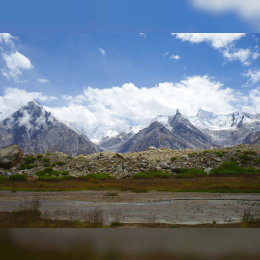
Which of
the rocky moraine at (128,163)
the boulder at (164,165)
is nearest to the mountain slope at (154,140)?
the rocky moraine at (128,163)

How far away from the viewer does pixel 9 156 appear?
1647 centimetres

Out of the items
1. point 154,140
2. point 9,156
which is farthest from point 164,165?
point 154,140

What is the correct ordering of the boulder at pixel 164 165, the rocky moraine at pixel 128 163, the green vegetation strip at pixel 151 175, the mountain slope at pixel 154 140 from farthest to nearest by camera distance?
the mountain slope at pixel 154 140 → the boulder at pixel 164 165 → the rocky moraine at pixel 128 163 → the green vegetation strip at pixel 151 175

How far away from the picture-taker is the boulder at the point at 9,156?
1620 cm

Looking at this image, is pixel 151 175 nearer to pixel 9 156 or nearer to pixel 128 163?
pixel 128 163

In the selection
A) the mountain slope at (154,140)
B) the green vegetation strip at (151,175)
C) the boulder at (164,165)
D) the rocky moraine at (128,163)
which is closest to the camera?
the green vegetation strip at (151,175)

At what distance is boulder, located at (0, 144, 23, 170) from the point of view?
16.2 metres

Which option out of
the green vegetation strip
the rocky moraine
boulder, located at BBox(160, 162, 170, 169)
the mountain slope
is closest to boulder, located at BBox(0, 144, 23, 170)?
the rocky moraine

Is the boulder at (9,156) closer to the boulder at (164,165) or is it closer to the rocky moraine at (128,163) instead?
the rocky moraine at (128,163)

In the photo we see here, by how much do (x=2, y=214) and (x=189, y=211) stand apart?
4.45 metres

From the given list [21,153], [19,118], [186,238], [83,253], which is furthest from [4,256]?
[21,153]

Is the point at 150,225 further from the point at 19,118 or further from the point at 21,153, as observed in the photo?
the point at 21,153

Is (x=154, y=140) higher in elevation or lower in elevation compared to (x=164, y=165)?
higher

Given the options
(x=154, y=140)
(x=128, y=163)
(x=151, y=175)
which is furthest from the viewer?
(x=154, y=140)
